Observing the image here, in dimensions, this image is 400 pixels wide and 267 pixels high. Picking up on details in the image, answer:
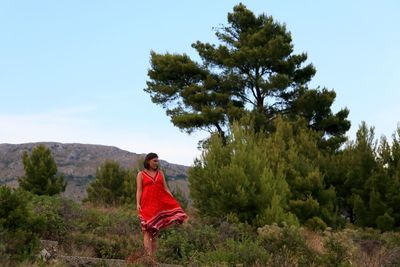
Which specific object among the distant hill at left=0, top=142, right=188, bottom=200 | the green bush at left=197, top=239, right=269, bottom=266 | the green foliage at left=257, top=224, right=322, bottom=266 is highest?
the distant hill at left=0, top=142, right=188, bottom=200

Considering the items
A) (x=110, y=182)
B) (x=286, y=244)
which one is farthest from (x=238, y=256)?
(x=110, y=182)

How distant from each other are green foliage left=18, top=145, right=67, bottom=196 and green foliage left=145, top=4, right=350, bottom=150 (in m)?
7.02

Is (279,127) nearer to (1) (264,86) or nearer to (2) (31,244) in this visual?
(1) (264,86)

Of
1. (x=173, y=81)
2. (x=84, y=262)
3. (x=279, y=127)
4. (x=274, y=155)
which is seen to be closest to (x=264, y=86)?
(x=173, y=81)

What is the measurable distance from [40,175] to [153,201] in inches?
729

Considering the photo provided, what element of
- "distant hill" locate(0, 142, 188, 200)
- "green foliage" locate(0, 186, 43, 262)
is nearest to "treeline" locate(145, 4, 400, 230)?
"green foliage" locate(0, 186, 43, 262)

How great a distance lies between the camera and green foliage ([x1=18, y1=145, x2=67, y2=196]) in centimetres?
2598

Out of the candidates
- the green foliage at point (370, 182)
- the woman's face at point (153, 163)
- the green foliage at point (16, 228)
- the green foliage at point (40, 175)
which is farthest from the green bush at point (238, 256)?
the green foliage at point (40, 175)

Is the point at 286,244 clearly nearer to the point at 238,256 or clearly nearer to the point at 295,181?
the point at 238,256

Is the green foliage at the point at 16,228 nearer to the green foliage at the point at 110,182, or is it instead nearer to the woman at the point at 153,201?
the woman at the point at 153,201

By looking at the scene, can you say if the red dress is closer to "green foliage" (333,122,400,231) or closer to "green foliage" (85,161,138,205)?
"green foliage" (333,122,400,231)

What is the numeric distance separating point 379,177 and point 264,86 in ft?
39.8

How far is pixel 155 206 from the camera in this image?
931 centimetres

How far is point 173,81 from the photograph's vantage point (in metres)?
33.1
